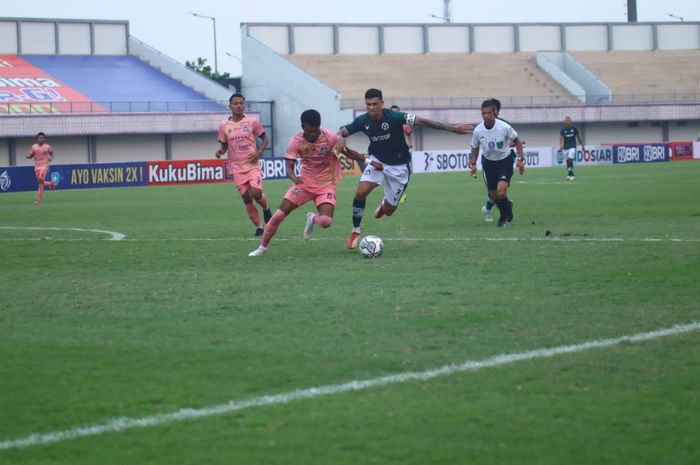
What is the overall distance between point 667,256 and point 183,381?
24.7 feet

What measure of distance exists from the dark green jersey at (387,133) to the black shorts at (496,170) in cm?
369

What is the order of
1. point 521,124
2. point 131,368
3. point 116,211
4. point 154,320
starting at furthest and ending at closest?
point 521,124 < point 116,211 < point 154,320 < point 131,368

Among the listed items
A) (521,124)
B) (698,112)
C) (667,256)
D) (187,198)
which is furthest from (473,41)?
(667,256)

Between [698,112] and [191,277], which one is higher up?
[698,112]

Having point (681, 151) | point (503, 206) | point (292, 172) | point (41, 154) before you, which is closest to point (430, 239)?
point (292, 172)

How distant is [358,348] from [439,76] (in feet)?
227

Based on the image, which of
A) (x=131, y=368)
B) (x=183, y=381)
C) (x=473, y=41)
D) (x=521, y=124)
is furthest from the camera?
(x=473, y=41)

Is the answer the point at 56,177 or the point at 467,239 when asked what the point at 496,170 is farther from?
the point at 56,177

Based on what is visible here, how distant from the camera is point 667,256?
41.9 ft

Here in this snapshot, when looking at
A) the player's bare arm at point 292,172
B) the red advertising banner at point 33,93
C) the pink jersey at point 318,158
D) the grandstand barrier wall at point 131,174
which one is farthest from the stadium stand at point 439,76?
the player's bare arm at point 292,172

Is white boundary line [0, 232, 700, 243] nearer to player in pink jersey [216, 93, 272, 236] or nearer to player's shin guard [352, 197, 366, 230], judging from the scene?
player in pink jersey [216, 93, 272, 236]

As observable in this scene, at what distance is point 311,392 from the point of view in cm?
638

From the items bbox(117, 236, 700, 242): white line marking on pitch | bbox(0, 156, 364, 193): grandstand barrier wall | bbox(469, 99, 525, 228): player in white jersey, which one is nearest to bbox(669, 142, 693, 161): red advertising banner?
bbox(0, 156, 364, 193): grandstand barrier wall

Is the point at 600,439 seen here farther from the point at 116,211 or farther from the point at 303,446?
the point at 116,211
